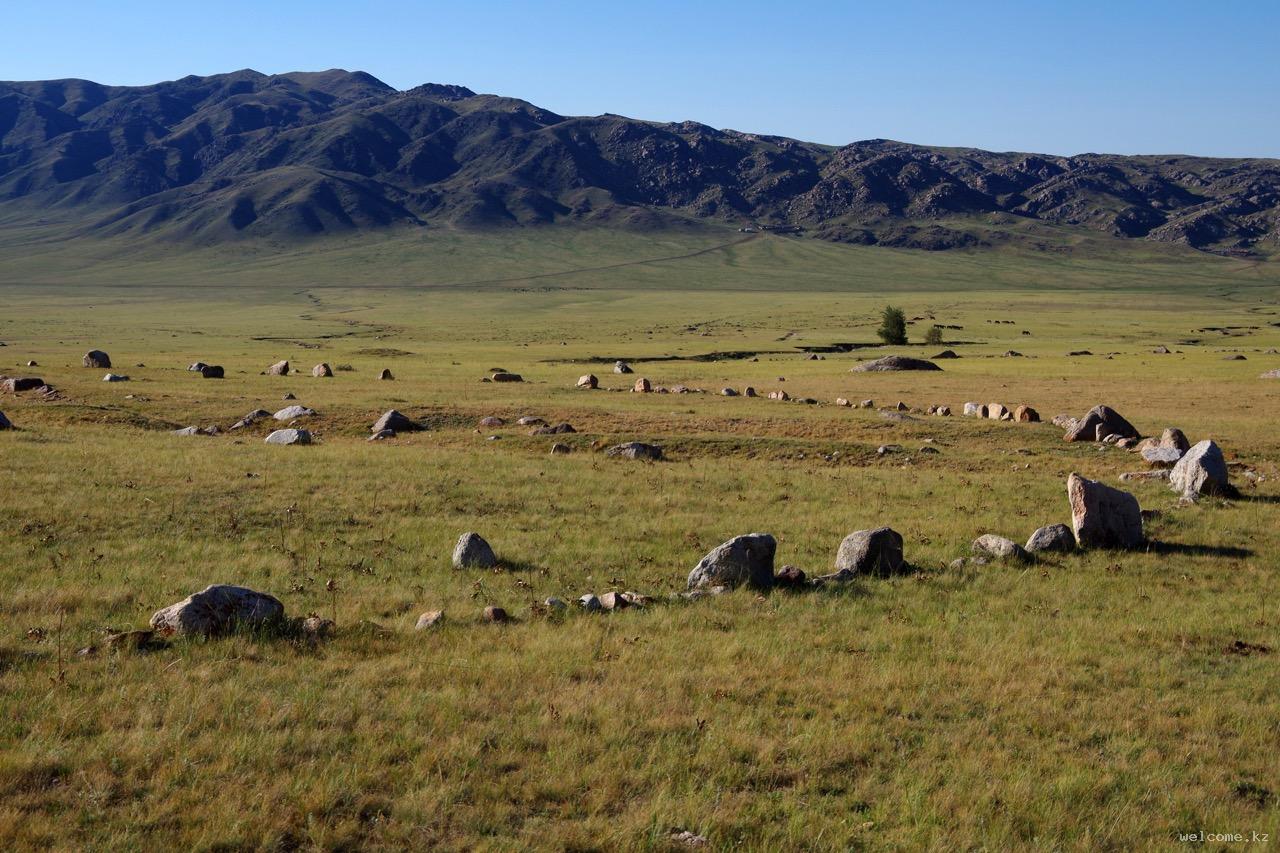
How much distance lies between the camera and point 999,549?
1911 cm

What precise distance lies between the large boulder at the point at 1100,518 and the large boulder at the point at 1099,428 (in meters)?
17.0

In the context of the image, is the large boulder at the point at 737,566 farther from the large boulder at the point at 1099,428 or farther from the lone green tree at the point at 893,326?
the lone green tree at the point at 893,326

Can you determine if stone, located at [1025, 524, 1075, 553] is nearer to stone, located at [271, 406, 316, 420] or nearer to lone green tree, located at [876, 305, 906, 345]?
stone, located at [271, 406, 316, 420]

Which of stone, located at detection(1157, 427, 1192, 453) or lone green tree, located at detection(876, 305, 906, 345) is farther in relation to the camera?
lone green tree, located at detection(876, 305, 906, 345)

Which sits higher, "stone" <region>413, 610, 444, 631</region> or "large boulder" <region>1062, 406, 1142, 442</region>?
"stone" <region>413, 610, 444, 631</region>

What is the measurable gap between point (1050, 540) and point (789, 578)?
21.5ft

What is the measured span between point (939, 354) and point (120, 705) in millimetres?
84766

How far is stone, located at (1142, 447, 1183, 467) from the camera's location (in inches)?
1179

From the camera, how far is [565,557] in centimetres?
1841

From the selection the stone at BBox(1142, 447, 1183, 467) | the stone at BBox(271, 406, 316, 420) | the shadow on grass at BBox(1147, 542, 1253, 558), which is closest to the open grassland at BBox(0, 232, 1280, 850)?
the shadow on grass at BBox(1147, 542, 1253, 558)

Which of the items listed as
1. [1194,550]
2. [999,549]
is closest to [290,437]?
[999,549]

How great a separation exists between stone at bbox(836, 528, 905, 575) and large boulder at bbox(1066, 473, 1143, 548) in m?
4.90

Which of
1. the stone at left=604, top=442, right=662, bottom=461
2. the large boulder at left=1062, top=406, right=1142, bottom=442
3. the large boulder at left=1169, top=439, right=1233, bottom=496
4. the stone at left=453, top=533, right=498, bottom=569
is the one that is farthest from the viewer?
the large boulder at left=1062, top=406, right=1142, bottom=442

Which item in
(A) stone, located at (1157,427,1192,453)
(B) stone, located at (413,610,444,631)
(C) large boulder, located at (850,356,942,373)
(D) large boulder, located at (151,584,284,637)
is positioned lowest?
(C) large boulder, located at (850,356,942,373)
